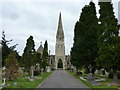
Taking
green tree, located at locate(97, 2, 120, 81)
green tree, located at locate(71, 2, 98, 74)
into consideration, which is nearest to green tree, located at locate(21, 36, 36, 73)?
green tree, located at locate(71, 2, 98, 74)

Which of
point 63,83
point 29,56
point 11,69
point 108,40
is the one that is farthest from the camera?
point 29,56

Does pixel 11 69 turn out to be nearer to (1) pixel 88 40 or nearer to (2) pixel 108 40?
(1) pixel 88 40

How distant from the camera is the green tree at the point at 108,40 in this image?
73.1 feet

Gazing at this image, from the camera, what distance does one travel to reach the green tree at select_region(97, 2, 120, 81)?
22281 millimetres

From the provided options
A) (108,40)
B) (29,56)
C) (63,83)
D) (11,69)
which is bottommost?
(63,83)

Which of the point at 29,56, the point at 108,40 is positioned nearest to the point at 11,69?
the point at 29,56

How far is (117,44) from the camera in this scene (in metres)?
22.3

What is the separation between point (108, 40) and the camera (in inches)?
927

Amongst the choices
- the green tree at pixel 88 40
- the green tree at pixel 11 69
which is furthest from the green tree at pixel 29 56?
the green tree at pixel 88 40

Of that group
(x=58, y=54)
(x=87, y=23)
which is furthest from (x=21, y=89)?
(x=58, y=54)

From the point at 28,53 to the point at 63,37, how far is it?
85956mm

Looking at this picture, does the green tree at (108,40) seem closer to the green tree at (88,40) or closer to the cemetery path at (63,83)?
the green tree at (88,40)

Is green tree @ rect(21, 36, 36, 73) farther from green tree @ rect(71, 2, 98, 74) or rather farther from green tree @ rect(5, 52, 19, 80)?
green tree @ rect(71, 2, 98, 74)

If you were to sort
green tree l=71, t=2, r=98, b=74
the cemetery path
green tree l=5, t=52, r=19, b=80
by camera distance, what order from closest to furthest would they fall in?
the cemetery path → green tree l=5, t=52, r=19, b=80 → green tree l=71, t=2, r=98, b=74
